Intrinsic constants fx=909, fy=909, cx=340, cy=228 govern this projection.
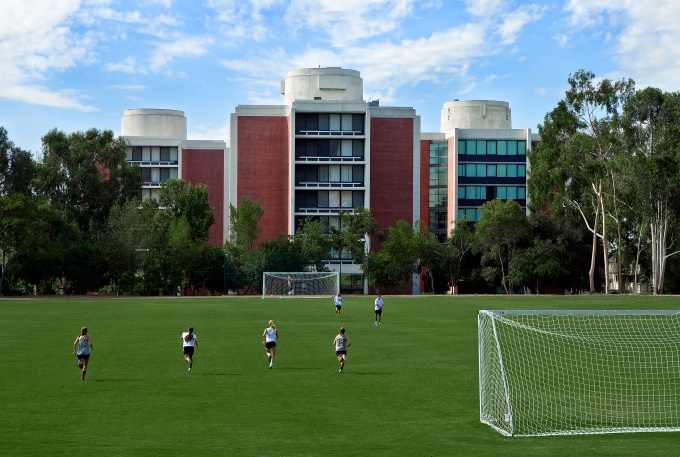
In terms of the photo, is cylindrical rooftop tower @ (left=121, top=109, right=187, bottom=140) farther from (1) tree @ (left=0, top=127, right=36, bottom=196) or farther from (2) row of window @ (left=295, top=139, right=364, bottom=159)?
(1) tree @ (left=0, top=127, right=36, bottom=196)

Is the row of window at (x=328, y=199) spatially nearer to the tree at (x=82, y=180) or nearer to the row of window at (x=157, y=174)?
the tree at (x=82, y=180)

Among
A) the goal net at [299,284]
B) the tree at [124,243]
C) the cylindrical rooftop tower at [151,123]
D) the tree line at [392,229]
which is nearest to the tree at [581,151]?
the tree line at [392,229]

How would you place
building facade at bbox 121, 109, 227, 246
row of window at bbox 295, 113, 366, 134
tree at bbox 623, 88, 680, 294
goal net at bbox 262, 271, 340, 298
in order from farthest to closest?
1. building facade at bbox 121, 109, 227, 246
2. row of window at bbox 295, 113, 366, 134
3. goal net at bbox 262, 271, 340, 298
4. tree at bbox 623, 88, 680, 294

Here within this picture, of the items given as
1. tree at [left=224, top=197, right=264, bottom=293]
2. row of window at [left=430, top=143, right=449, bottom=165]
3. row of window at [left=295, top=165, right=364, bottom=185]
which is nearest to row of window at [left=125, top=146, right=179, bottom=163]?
row of window at [left=295, top=165, right=364, bottom=185]

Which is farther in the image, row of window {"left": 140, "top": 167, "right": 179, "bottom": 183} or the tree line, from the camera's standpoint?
row of window {"left": 140, "top": 167, "right": 179, "bottom": 183}

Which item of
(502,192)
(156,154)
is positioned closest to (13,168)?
(156,154)

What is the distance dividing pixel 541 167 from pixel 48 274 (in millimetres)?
50328

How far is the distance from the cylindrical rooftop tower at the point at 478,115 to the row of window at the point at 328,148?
23347 millimetres

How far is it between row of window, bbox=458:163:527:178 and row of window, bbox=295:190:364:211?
19.2m

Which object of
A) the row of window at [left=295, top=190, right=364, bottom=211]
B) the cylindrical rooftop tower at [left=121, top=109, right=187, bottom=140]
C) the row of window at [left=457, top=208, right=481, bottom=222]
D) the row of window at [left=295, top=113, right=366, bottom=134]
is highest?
the cylindrical rooftop tower at [left=121, top=109, right=187, bottom=140]

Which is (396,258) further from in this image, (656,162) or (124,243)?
(656,162)

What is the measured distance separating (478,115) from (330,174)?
2954 centimetres

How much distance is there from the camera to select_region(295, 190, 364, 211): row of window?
364 feet

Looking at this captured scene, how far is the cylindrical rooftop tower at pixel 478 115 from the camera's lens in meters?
130
